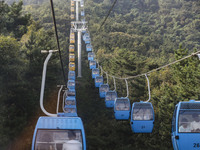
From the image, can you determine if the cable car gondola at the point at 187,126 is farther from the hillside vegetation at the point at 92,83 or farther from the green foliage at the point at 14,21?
the green foliage at the point at 14,21

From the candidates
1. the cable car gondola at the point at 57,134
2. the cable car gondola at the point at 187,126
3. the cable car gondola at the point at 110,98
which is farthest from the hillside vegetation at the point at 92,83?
the cable car gondola at the point at 187,126

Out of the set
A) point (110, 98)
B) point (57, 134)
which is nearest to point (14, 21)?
point (110, 98)

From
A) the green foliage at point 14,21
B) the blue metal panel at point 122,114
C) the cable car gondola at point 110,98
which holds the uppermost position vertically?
Result: the green foliage at point 14,21

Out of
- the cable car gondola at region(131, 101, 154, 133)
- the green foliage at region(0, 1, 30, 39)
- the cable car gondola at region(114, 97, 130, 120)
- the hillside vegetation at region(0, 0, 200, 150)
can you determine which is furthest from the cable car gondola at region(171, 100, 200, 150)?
the green foliage at region(0, 1, 30, 39)

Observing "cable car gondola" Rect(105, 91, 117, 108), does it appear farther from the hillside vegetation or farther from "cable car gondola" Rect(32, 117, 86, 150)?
"cable car gondola" Rect(32, 117, 86, 150)

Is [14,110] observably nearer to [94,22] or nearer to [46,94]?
[46,94]
